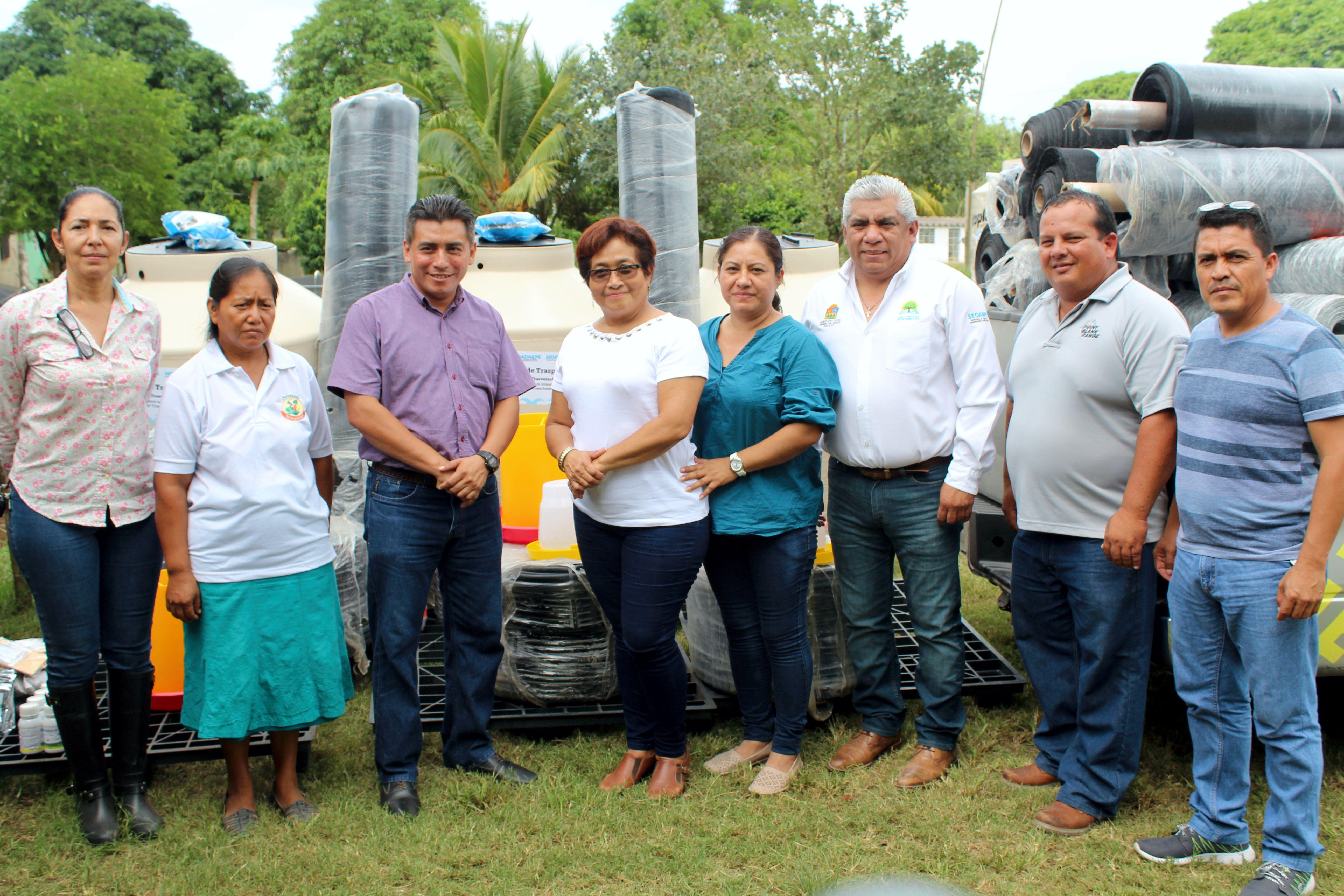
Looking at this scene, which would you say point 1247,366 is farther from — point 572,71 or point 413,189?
point 572,71

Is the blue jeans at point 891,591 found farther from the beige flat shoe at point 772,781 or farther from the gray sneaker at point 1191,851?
the gray sneaker at point 1191,851

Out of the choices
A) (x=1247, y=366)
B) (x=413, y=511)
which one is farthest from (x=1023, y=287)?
(x=413, y=511)

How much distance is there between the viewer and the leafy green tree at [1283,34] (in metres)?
48.2

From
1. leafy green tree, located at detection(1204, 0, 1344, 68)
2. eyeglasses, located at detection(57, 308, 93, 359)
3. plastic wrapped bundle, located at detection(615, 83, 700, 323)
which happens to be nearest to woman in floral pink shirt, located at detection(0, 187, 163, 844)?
eyeglasses, located at detection(57, 308, 93, 359)

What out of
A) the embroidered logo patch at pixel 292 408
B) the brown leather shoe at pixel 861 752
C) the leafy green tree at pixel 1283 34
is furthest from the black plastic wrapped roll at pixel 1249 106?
the leafy green tree at pixel 1283 34

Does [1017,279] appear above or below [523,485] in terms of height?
above

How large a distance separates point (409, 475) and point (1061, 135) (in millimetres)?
2477

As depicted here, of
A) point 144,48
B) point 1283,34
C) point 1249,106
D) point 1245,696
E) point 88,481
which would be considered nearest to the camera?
point 1245,696

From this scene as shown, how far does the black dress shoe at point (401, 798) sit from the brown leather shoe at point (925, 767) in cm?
144

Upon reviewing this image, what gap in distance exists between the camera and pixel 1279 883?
2338mm

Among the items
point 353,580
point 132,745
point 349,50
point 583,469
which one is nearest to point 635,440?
point 583,469

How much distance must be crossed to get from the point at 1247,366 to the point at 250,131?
116 feet

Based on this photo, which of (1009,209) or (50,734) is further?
(1009,209)

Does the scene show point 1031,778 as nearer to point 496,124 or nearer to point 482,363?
point 482,363
